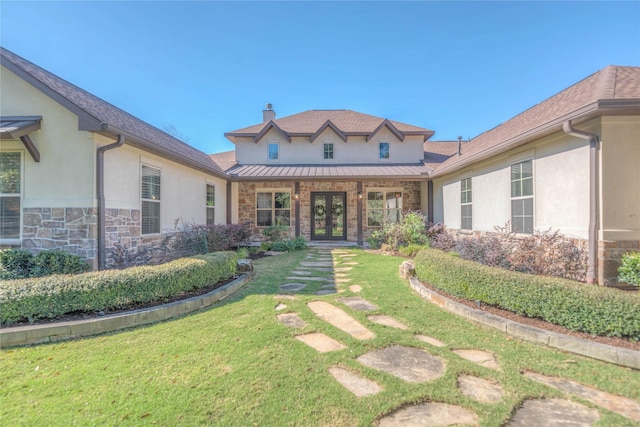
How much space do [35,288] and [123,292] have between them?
1.05m

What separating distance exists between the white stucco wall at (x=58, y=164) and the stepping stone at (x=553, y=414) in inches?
277

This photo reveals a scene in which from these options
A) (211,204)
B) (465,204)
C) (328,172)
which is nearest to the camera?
(465,204)

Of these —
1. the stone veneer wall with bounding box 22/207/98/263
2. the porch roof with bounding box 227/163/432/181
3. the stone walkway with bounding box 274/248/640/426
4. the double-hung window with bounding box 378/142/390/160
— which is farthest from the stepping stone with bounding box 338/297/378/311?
the double-hung window with bounding box 378/142/390/160

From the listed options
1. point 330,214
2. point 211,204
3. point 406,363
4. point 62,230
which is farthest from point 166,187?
point 406,363

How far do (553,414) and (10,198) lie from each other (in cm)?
878

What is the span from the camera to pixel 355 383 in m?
2.41

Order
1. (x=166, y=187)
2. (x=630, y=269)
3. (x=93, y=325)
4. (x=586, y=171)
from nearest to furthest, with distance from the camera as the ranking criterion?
(x=93, y=325) → (x=630, y=269) → (x=586, y=171) → (x=166, y=187)

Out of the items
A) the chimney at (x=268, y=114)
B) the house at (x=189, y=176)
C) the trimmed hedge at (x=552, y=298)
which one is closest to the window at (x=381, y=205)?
the house at (x=189, y=176)

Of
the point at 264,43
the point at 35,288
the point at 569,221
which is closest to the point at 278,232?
the point at 264,43

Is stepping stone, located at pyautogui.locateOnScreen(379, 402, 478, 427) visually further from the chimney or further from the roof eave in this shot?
the chimney

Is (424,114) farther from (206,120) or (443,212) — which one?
(206,120)

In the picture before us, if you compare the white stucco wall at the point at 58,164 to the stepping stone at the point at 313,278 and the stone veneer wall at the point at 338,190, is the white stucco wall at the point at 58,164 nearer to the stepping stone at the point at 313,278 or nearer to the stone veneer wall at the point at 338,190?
the stepping stone at the point at 313,278

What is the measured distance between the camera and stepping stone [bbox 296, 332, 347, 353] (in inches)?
120

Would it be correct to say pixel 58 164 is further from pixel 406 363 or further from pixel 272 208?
pixel 272 208
